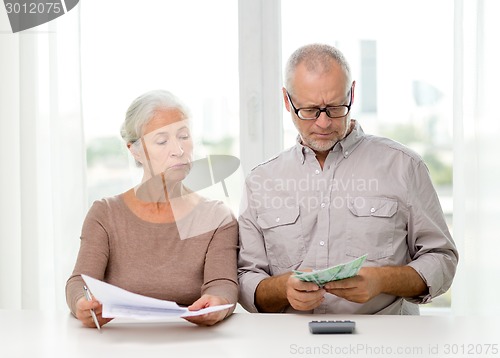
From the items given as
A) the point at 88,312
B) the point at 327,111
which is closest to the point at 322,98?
the point at 327,111

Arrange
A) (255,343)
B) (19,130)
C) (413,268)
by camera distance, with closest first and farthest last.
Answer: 1. (255,343)
2. (413,268)
3. (19,130)

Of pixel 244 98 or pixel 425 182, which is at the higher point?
pixel 244 98

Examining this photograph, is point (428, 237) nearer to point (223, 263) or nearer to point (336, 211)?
point (336, 211)

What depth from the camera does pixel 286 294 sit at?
1.98 meters

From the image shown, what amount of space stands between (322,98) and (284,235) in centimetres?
40

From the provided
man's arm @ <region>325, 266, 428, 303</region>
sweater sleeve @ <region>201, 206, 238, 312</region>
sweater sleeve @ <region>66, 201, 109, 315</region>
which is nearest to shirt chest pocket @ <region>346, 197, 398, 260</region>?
man's arm @ <region>325, 266, 428, 303</region>

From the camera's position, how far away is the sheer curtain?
2836mm

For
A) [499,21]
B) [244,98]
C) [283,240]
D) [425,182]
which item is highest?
[499,21]

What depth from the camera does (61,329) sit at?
1.80 meters

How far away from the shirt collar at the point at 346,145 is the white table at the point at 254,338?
1.68 feet

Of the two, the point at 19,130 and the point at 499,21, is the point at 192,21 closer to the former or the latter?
the point at 19,130

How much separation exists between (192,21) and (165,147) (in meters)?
0.93

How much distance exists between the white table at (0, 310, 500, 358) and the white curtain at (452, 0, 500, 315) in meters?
0.88

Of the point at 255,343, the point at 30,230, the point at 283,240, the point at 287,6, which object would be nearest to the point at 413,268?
the point at 283,240
